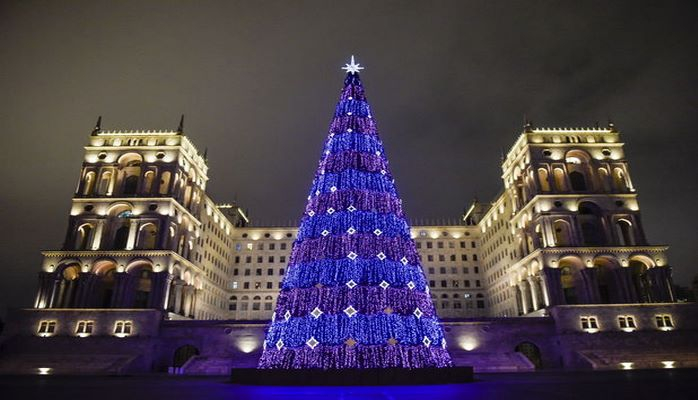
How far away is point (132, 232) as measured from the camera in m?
51.7

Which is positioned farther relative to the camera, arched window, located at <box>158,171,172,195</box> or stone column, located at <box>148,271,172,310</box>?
arched window, located at <box>158,171,172,195</box>

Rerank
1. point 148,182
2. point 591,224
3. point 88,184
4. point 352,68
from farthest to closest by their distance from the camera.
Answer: point 148,182
point 591,224
point 88,184
point 352,68

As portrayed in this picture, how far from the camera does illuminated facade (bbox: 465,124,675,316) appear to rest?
4878 cm

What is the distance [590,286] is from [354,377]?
133 ft

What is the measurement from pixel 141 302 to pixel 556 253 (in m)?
50.2

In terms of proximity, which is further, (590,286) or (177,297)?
(177,297)

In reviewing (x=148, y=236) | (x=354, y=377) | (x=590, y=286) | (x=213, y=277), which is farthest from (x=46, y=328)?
(x=590, y=286)

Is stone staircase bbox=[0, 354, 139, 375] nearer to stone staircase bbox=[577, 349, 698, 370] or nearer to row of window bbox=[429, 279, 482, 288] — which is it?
stone staircase bbox=[577, 349, 698, 370]

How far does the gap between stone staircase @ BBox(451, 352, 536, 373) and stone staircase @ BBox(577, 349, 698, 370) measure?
5.82 meters

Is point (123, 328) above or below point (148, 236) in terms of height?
below

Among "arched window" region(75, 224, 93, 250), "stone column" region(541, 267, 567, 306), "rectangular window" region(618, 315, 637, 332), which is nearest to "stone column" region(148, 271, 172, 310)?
"arched window" region(75, 224, 93, 250)

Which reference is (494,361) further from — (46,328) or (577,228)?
(46,328)

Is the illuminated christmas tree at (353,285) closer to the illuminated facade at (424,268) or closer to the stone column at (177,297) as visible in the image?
the stone column at (177,297)

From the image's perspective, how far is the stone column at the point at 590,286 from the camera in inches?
1869
